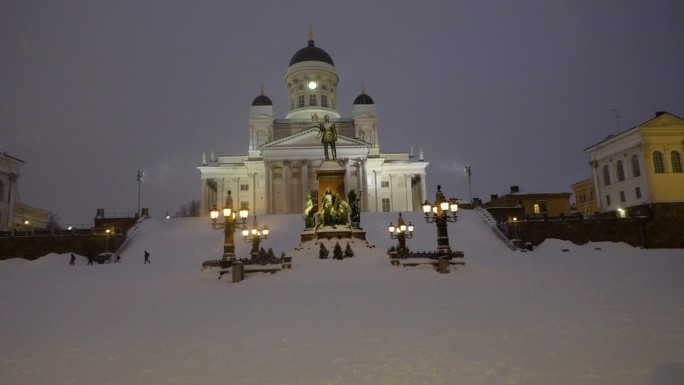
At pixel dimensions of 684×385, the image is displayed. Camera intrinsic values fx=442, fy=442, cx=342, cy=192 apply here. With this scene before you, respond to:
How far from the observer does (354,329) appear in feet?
29.4

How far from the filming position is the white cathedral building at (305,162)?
6297 cm

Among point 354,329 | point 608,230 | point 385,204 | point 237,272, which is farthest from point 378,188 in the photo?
point 354,329

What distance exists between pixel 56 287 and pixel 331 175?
16627mm

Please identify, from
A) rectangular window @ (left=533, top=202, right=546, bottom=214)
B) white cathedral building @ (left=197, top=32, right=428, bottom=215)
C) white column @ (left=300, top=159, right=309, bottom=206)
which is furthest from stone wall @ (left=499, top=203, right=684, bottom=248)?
white column @ (left=300, top=159, right=309, bottom=206)

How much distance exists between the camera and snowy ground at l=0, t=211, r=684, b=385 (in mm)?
6328

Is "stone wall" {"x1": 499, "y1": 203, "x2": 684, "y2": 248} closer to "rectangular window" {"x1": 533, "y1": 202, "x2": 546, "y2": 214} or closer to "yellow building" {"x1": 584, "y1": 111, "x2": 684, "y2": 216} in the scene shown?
"yellow building" {"x1": 584, "y1": 111, "x2": 684, "y2": 216}

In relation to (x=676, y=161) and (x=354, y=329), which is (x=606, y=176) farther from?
(x=354, y=329)

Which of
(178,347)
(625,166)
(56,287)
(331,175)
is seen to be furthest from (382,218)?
(178,347)

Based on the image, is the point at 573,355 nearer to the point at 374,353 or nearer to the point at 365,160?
the point at 374,353

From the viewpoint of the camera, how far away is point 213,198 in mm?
72125

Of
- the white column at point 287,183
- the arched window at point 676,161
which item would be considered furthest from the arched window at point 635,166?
the white column at point 287,183

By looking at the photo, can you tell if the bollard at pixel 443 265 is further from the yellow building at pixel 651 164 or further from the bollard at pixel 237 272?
the yellow building at pixel 651 164

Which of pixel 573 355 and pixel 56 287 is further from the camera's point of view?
pixel 56 287

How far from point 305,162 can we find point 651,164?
140 ft
